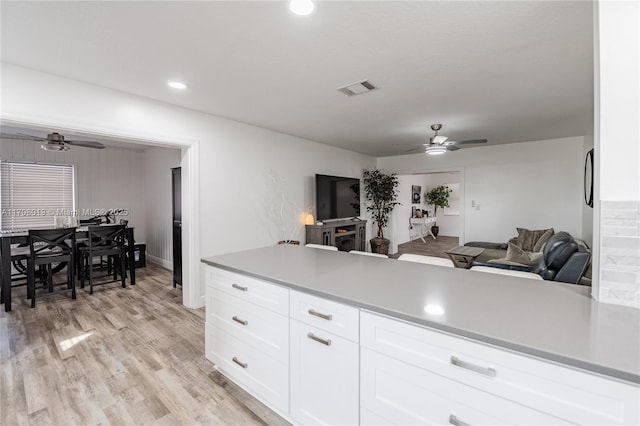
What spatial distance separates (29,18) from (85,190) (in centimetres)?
482

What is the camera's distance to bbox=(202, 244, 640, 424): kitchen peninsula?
0.87m

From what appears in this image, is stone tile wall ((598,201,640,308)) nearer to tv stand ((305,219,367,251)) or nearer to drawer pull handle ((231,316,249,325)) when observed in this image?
drawer pull handle ((231,316,249,325))

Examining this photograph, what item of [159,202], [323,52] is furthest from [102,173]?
[323,52]

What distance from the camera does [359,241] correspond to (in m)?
6.19

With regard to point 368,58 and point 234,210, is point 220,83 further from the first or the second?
point 234,210

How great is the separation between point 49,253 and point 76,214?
6.60 ft

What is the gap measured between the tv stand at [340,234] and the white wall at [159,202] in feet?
9.11

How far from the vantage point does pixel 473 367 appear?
1.01 metres

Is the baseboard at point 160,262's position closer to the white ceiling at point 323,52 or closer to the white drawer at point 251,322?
the white ceiling at point 323,52

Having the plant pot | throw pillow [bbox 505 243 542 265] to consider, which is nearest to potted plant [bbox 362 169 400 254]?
the plant pot

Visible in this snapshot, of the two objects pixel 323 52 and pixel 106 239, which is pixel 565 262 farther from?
pixel 106 239

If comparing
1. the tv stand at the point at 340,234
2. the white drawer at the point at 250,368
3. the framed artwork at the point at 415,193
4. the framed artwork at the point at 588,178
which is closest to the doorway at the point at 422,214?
the framed artwork at the point at 415,193

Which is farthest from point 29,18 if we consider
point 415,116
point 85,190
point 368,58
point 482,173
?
A: point 482,173

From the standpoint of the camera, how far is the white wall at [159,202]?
218 inches
